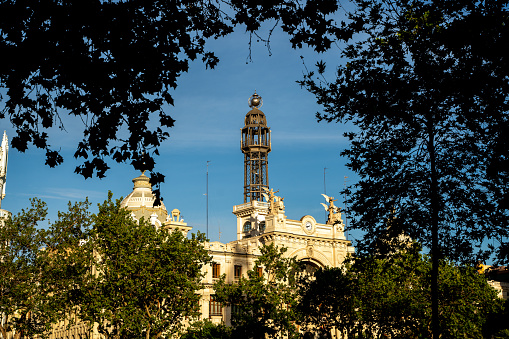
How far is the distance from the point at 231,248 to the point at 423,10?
48.8m

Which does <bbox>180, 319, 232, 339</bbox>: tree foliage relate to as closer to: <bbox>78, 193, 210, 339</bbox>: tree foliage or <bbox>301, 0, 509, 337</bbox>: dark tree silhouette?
<bbox>78, 193, 210, 339</bbox>: tree foliage

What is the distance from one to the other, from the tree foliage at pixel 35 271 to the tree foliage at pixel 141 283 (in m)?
1.47

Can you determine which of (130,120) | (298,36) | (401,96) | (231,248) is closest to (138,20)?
(130,120)

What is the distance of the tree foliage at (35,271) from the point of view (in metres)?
43.9

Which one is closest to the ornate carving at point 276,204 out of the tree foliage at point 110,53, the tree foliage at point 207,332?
the tree foliage at point 207,332

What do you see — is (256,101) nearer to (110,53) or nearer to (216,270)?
(216,270)

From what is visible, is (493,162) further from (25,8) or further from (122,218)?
(122,218)

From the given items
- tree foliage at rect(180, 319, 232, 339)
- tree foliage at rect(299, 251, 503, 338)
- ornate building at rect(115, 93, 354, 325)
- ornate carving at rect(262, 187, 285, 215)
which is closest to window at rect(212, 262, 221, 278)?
ornate building at rect(115, 93, 354, 325)

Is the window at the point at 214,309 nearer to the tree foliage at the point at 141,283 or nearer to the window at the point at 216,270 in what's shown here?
the window at the point at 216,270

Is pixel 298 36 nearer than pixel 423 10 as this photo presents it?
Yes

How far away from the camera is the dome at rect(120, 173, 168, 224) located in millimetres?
72250

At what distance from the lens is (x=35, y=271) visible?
45.0 meters

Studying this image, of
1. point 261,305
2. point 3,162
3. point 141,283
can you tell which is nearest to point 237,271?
point 261,305

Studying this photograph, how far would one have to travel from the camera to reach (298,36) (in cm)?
1572
